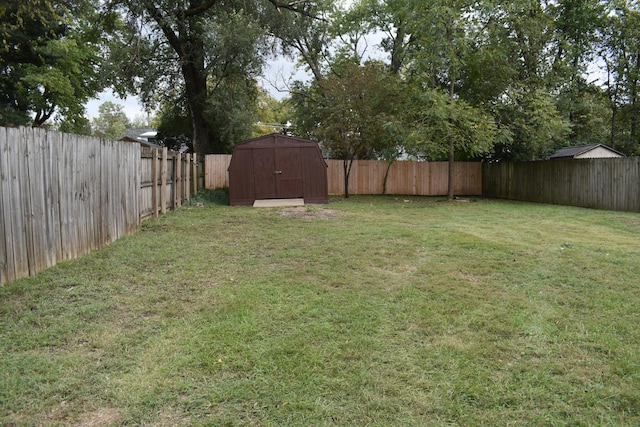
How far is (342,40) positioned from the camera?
71.5 feet

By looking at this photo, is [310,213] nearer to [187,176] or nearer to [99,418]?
[187,176]

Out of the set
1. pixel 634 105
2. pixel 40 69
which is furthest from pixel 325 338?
pixel 634 105

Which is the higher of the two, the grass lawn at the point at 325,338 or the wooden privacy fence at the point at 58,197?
the wooden privacy fence at the point at 58,197

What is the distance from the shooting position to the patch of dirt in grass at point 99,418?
200 cm

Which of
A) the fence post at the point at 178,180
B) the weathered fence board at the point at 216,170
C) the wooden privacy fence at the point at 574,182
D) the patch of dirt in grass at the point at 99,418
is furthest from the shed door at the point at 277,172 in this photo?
the patch of dirt in grass at the point at 99,418

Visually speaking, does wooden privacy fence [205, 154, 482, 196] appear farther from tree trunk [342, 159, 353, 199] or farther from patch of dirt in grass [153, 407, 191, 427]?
patch of dirt in grass [153, 407, 191, 427]

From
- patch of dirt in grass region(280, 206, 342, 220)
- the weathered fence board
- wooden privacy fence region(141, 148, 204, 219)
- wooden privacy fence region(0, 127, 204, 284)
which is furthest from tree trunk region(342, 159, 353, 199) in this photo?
wooden privacy fence region(0, 127, 204, 284)

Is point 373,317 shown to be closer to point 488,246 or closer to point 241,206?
point 488,246

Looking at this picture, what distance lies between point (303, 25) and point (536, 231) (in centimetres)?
1377

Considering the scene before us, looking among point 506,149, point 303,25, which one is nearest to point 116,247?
point 303,25

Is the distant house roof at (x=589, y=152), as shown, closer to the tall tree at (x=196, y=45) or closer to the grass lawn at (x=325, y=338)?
the grass lawn at (x=325, y=338)

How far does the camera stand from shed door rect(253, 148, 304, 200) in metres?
13.2

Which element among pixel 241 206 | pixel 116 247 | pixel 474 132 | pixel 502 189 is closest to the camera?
pixel 116 247

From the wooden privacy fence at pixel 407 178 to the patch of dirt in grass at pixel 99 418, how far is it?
1594 cm
